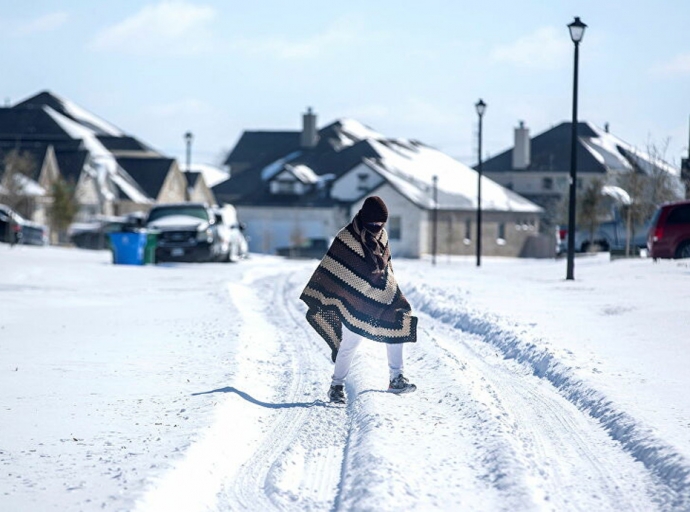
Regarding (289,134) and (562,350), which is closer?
(562,350)

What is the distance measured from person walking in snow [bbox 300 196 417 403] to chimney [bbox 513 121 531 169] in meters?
80.3

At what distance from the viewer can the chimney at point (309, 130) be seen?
95438mm

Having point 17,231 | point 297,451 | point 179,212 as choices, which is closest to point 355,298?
point 297,451

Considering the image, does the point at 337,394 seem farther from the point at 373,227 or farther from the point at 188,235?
the point at 188,235

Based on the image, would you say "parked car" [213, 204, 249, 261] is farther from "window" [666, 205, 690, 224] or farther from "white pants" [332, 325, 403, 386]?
"white pants" [332, 325, 403, 386]

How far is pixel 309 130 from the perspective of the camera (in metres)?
95.6

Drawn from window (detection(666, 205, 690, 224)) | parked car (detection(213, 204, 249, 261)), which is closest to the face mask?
window (detection(666, 205, 690, 224))

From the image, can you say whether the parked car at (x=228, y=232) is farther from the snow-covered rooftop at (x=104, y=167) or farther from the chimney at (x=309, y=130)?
the chimney at (x=309, y=130)

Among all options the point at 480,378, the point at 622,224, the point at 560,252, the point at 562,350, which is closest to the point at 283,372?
the point at 480,378

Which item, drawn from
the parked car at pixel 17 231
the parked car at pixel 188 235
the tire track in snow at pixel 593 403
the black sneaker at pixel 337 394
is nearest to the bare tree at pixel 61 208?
the parked car at pixel 17 231

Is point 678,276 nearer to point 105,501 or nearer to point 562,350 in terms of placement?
point 562,350

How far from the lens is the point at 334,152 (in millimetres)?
87500

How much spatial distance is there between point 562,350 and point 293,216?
6543cm

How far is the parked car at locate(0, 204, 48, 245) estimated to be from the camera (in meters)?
42.7
